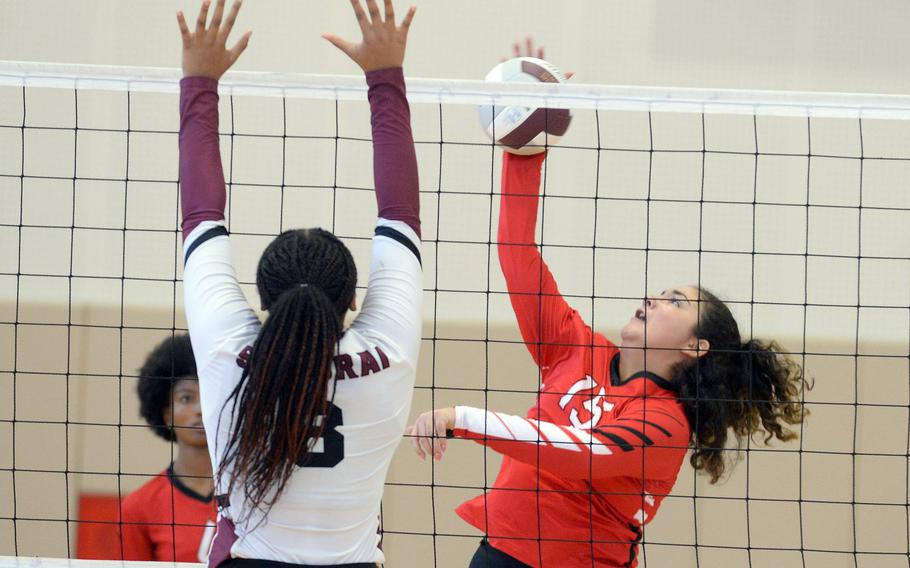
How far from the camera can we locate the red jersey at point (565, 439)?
2.26 m

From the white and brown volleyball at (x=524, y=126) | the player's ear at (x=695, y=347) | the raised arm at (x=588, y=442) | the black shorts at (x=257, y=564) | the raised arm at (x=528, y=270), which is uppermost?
the white and brown volleyball at (x=524, y=126)

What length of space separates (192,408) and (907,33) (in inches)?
166

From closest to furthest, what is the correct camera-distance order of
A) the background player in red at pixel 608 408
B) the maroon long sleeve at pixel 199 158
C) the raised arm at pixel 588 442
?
1. the maroon long sleeve at pixel 199 158
2. the raised arm at pixel 588 442
3. the background player in red at pixel 608 408

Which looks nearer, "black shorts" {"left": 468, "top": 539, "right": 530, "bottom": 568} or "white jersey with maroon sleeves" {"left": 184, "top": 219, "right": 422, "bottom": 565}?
"white jersey with maroon sleeves" {"left": 184, "top": 219, "right": 422, "bottom": 565}

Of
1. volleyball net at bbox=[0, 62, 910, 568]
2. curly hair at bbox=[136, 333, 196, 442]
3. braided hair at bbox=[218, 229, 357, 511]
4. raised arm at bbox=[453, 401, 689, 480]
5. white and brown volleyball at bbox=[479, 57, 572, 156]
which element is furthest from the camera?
volleyball net at bbox=[0, 62, 910, 568]

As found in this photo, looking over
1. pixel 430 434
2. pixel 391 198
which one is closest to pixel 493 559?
pixel 430 434

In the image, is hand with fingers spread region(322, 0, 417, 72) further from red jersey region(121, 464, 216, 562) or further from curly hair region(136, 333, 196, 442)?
curly hair region(136, 333, 196, 442)

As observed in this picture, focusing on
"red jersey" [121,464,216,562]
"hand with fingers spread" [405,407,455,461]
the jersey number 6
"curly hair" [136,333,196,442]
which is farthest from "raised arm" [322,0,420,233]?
"curly hair" [136,333,196,442]

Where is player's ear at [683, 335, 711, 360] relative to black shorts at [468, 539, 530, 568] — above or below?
above

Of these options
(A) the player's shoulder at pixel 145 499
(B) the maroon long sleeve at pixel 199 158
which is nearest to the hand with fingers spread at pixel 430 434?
(B) the maroon long sleeve at pixel 199 158

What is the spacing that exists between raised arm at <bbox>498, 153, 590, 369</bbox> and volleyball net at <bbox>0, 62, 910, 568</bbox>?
2.45 metres

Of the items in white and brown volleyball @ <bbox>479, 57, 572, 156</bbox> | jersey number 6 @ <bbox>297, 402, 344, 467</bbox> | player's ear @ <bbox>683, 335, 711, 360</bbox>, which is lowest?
jersey number 6 @ <bbox>297, 402, 344, 467</bbox>

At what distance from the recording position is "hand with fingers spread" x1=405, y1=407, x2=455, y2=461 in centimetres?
210

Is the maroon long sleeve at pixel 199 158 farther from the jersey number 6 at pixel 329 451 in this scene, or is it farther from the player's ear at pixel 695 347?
the player's ear at pixel 695 347
